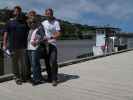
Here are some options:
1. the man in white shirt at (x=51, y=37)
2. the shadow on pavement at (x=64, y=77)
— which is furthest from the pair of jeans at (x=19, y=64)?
the shadow on pavement at (x=64, y=77)

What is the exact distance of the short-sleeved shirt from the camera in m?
8.31

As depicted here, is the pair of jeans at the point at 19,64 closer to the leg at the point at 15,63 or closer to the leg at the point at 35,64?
the leg at the point at 15,63

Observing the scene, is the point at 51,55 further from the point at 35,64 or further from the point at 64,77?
the point at 64,77

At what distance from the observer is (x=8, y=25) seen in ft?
27.4

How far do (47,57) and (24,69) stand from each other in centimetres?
60

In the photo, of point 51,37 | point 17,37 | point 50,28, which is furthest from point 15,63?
point 50,28

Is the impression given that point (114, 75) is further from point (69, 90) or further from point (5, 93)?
point (5, 93)

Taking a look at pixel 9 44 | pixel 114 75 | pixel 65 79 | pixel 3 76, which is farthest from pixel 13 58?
pixel 114 75

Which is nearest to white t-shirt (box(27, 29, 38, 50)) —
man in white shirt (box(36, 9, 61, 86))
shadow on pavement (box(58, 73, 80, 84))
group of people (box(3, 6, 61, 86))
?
group of people (box(3, 6, 61, 86))

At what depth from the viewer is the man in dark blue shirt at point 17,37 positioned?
8.31 metres

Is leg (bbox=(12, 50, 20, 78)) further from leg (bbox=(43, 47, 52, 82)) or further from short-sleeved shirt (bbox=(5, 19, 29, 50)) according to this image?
leg (bbox=(43, 47, 52, 82))

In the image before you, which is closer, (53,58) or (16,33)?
(16,33)

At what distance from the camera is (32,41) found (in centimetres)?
837

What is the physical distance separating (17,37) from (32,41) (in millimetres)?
343
